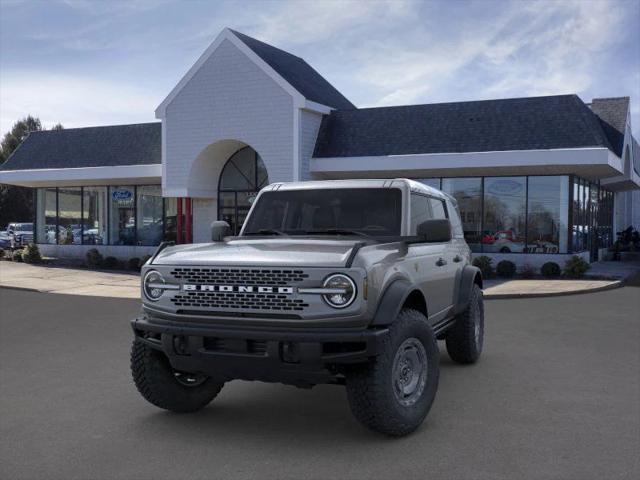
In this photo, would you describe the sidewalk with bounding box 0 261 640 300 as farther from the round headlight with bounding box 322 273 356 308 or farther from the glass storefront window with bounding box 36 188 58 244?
the round headlight with bounding box 322 273 356 308

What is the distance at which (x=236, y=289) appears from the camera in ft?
16.6

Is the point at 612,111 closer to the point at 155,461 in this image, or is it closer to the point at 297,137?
the point at 297,137

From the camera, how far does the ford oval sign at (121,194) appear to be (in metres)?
28.0

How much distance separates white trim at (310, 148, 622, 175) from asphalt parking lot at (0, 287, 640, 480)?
11.1m

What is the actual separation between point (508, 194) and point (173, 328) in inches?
734

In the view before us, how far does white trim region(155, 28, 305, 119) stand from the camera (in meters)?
21.4

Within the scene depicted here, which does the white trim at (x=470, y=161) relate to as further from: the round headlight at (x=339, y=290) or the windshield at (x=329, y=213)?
the round headlight at (x=339, y=290)

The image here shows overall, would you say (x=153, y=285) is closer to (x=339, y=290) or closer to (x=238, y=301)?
(x=238, y=301)

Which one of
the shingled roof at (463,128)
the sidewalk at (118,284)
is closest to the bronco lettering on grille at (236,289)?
the sidewalk at (118,284)

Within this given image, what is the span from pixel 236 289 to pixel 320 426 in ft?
4.67

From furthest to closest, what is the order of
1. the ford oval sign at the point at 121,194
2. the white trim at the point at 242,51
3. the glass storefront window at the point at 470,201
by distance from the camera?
the ford oval sign at the point at 121,194 < the glass storefront window at the point at 470,201 < the white trim at the point at 242,51

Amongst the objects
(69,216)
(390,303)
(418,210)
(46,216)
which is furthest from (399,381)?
(46,216)

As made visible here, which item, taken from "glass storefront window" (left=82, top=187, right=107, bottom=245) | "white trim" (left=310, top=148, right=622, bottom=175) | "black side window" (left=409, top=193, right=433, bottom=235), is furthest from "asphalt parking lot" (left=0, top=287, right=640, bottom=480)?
"glass storefront window" (left=82, top=187, right=107, bottom=245)

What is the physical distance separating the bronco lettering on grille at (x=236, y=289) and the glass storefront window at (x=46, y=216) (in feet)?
88.4
